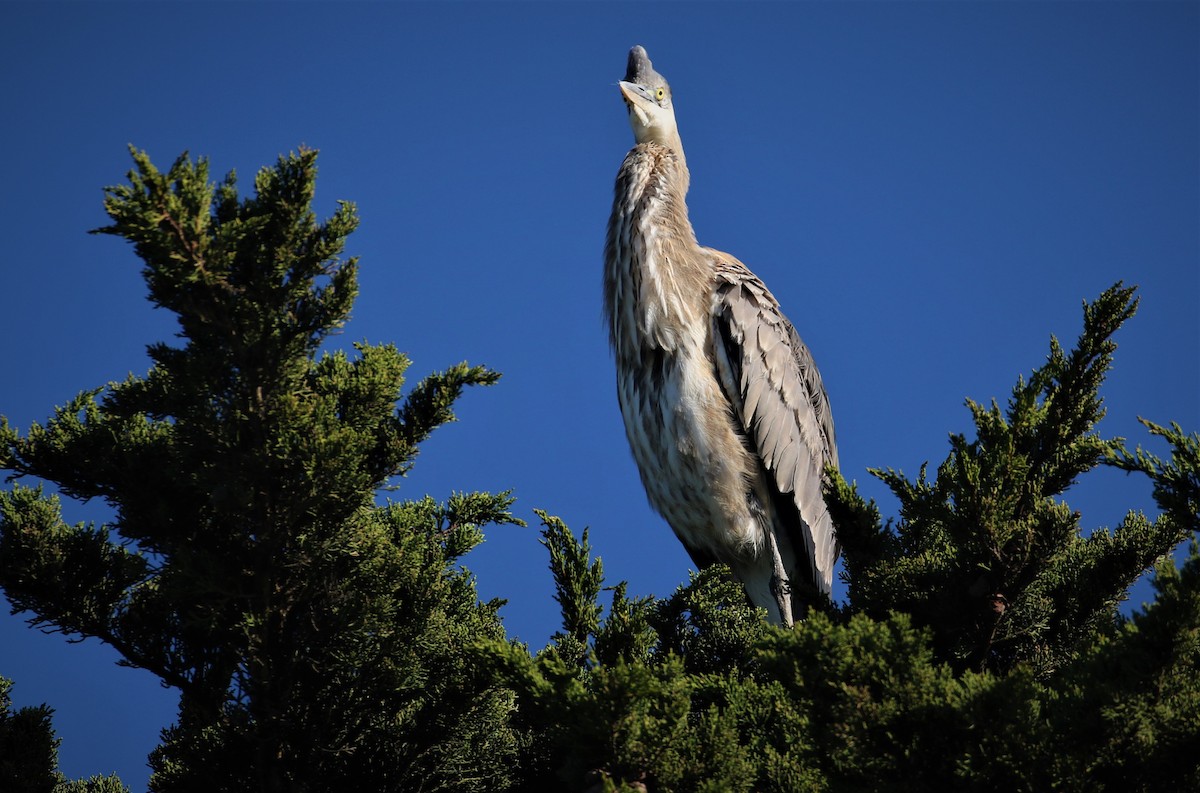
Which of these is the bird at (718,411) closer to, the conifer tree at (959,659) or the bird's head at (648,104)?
the bird's head at (648,104)

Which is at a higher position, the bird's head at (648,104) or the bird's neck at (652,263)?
the bird's head at (648,104)

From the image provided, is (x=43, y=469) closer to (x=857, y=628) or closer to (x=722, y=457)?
(x=857, y=628)

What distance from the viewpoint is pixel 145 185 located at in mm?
2953

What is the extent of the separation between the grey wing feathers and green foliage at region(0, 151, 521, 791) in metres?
2.30

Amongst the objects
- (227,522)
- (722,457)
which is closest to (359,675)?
(227,522)

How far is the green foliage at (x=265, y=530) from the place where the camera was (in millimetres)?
3219

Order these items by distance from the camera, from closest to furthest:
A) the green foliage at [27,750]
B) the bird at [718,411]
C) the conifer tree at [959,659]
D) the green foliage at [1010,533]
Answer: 1. the conifer tree at [959,659]
2. the green foliage at [1010,533]
3. the green foliage at [27,750]
4. the bird at [718,411]

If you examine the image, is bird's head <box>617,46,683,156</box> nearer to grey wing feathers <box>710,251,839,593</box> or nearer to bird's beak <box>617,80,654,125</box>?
bird's beak <box>617,80,654,125</box>

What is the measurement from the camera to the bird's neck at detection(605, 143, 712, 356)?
609 cm

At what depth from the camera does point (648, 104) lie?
7.32m

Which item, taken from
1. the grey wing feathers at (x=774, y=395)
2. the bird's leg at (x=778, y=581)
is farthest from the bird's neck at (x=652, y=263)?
the bird's leg at (x=778, y=581)

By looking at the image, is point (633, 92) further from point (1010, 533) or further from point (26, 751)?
point (26, 751)

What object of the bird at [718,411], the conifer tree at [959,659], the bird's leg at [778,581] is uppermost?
the bird at [718,411]

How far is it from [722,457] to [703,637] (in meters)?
1.35
